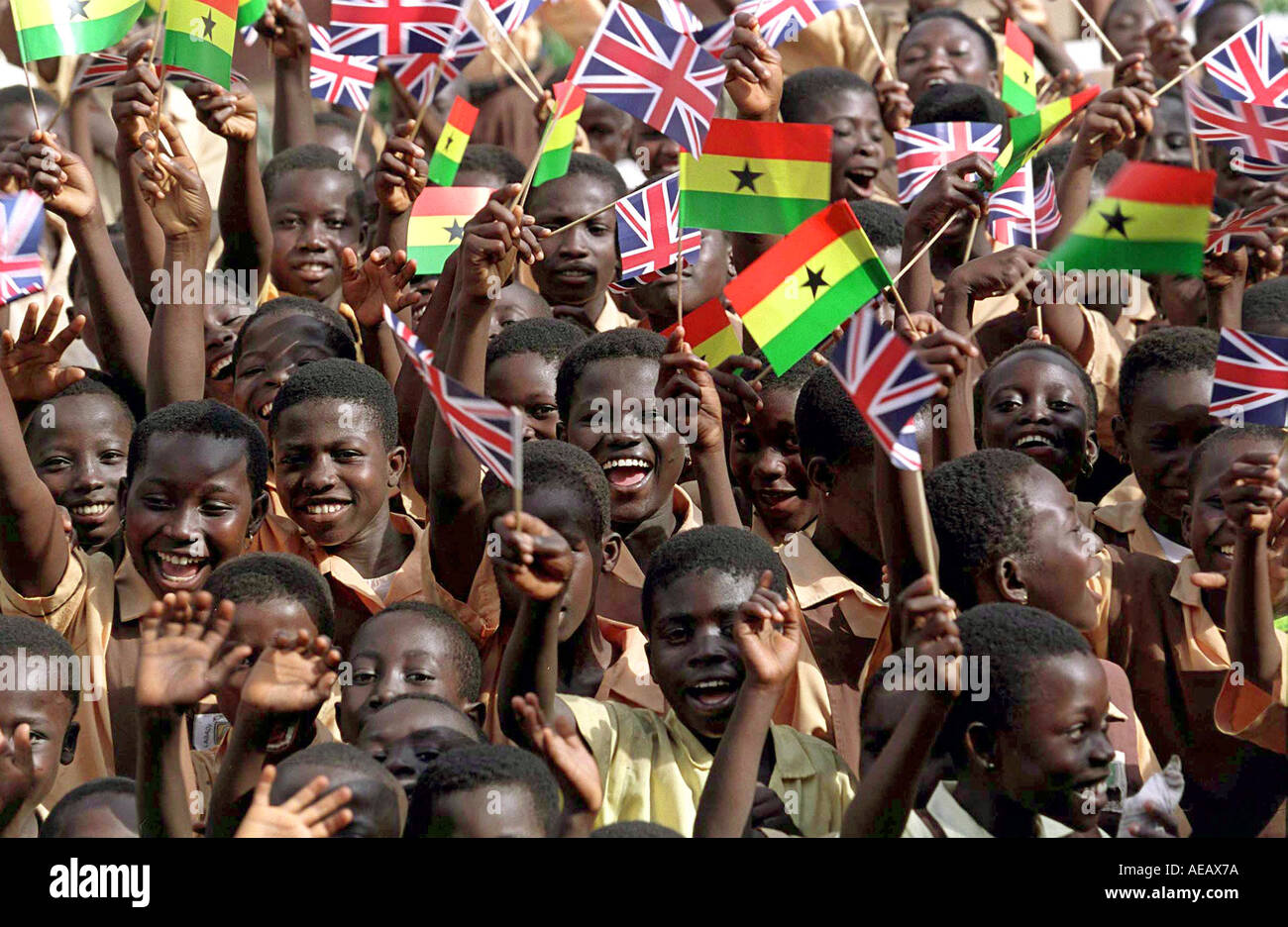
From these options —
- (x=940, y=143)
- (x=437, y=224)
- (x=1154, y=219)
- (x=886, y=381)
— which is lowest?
(x=886, y=381)

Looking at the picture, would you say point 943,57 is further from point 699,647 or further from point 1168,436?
point 699,647

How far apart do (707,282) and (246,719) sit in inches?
126

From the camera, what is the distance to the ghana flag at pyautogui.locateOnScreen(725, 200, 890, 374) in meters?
4.77

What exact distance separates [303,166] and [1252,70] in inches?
125

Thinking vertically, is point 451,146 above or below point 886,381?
above

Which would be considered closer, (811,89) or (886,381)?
(886,381)

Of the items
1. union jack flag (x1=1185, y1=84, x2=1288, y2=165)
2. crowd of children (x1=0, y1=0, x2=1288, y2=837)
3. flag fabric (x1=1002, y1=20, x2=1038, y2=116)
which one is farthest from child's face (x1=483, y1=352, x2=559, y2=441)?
union jack flag (x1=1185, y1=84, x2=1288, y2=165)

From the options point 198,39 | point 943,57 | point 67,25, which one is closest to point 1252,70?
point 943,57

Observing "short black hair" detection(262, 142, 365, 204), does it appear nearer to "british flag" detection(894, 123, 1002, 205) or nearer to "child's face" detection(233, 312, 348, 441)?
"child's face" detection(233, 312, 348, 441)

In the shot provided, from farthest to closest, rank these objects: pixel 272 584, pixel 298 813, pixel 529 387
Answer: pixel 529 387
pixel 272 584
pixel 298 813

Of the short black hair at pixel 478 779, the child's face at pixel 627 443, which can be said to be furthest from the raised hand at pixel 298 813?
the child's face at pixel 627 443

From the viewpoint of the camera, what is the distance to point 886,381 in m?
3.94

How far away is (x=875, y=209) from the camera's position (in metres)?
6.33
